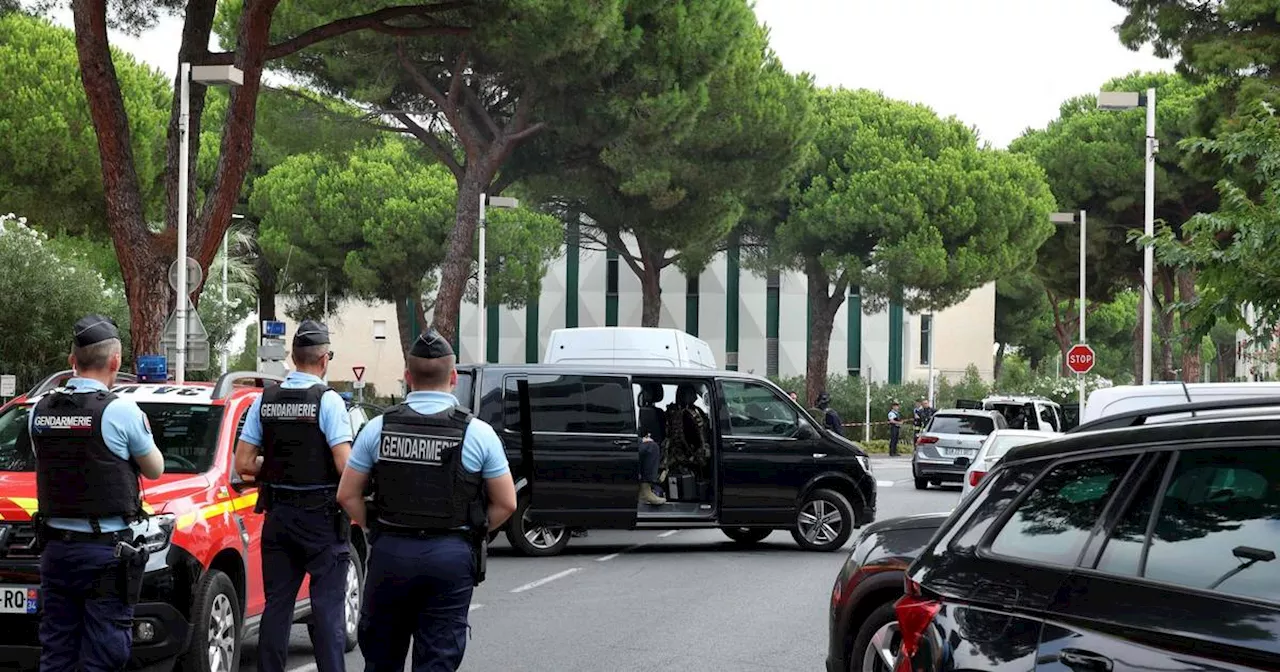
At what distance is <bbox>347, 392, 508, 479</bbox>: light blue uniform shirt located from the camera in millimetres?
6457

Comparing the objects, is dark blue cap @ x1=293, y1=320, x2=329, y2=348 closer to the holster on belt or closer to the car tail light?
the holster on belt

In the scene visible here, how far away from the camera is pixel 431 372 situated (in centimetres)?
654

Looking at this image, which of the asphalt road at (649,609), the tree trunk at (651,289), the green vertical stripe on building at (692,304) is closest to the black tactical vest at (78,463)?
the asphalt road at (649,609)

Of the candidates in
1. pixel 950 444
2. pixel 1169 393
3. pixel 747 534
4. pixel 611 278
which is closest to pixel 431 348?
pixel 1169 393

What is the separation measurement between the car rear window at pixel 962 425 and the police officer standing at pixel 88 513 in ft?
89.9

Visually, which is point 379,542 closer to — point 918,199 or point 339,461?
point 339,461

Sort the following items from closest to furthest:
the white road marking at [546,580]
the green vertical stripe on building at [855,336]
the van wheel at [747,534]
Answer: the white road marking at [546,580] < the van wheel at [747,534] < the green vertical stripe on building at [855,336]

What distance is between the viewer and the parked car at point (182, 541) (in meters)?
8.00

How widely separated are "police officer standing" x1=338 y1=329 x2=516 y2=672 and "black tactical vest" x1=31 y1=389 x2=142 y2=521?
1.40 m

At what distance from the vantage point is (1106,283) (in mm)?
56250

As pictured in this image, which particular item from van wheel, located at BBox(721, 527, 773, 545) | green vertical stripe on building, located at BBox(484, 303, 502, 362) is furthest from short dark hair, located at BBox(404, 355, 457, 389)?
green vertical stripe on building, located at BBox(484, 303, 502, 362)

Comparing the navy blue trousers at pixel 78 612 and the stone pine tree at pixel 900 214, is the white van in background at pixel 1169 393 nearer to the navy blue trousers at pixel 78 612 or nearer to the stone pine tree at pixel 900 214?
the navy blue trousers at pixel 78 612

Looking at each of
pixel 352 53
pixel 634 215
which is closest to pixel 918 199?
pixel 634 215

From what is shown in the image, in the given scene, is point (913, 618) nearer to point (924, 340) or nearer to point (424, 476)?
point (424, 476)
